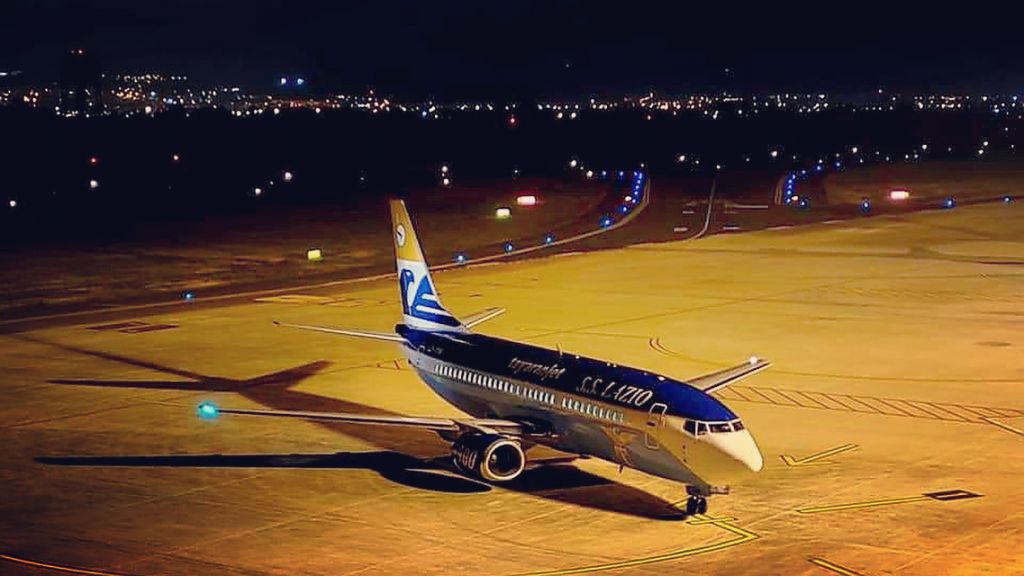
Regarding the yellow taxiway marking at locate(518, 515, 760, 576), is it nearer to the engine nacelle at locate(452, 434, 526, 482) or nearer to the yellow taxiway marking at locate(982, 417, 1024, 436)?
the engine nacelle at locate(452, 434, 526, 482)

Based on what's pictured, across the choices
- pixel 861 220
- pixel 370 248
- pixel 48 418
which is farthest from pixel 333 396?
pixel 861 220

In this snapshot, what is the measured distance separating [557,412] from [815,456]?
863cm

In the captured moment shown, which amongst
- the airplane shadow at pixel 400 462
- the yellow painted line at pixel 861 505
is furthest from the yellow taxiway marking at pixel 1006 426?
the airplane shadow at pixel 400 462

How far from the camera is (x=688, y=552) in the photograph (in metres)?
34.0

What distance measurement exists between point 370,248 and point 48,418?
165 feet

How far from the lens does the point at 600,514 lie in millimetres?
37156

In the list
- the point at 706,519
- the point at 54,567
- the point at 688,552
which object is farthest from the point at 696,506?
the point at 54,567

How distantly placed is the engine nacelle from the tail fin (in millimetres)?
7031

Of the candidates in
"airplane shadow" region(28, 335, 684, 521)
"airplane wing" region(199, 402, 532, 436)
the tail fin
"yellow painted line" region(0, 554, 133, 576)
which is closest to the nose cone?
"airplane shadow" region(28, 335, 684, 521)

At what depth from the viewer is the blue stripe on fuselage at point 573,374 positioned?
1431 inches

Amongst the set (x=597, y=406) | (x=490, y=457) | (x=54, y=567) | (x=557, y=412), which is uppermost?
(x=597, y=406)

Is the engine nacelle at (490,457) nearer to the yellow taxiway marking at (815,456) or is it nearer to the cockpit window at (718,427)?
the cockpit window at (718,427)

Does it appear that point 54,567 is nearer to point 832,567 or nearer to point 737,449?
point 737,449

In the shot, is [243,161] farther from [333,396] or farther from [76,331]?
[333,396]
